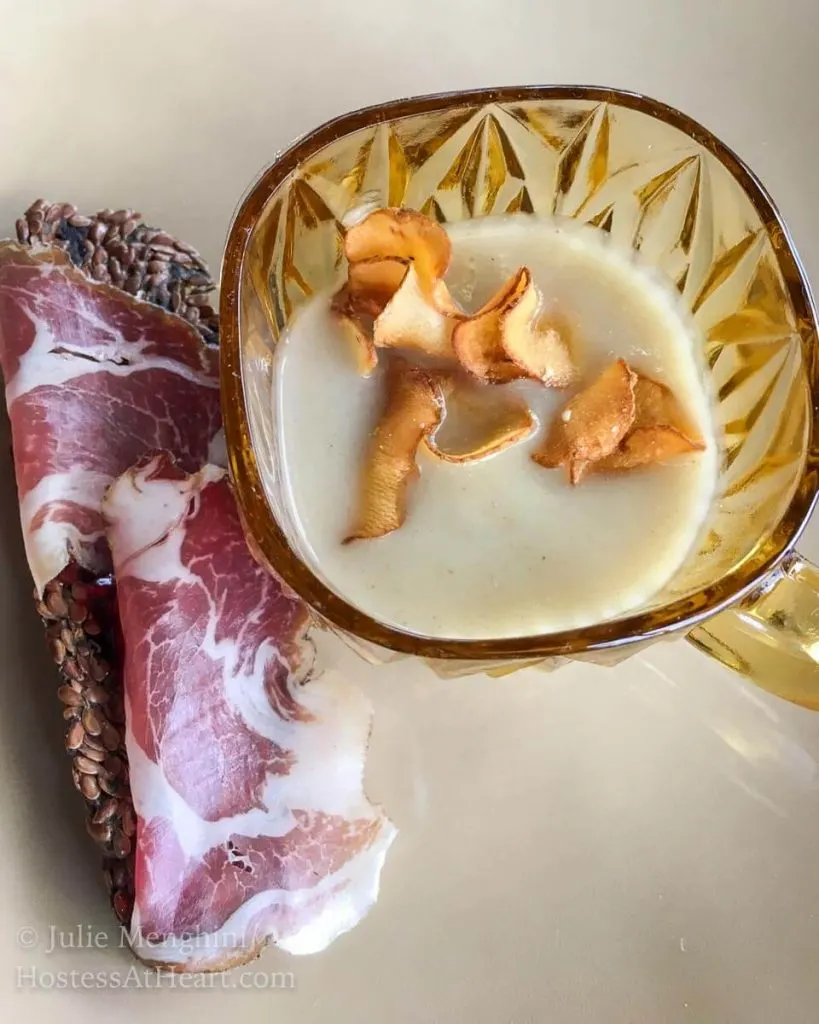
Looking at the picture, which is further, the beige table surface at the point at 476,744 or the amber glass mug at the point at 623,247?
the beige table surface at the point at 476,744

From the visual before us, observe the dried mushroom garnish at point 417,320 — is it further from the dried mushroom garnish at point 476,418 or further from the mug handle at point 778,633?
the mug handle at point 778,633

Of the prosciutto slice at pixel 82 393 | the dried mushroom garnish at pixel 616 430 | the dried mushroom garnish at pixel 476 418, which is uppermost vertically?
the dried mushroom garnish at pixel 616 430

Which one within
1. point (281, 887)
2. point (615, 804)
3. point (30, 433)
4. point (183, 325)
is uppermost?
point (183, 325)

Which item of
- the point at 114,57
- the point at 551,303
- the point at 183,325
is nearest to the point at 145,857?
the point at 183,325

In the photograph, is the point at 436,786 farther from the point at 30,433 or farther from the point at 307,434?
the point at 30,433

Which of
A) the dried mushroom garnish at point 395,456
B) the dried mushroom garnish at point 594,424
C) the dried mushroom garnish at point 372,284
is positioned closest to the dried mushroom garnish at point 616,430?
the dried mushroom garnish at point 594,424

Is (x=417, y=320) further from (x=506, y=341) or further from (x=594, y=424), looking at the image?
(x=594, y=424)

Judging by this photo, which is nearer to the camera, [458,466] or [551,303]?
[458,466]
